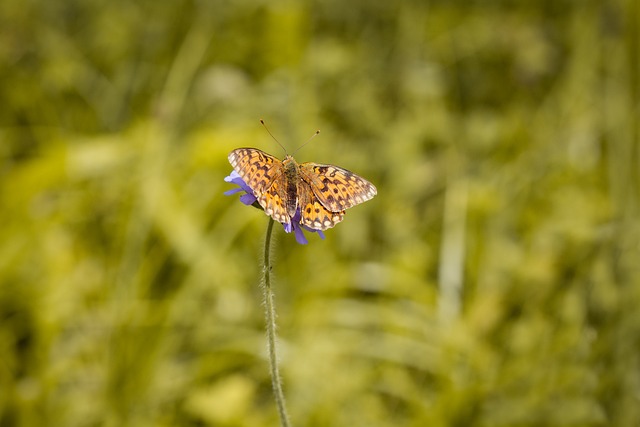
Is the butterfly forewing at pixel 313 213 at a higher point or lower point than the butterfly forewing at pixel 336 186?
lower

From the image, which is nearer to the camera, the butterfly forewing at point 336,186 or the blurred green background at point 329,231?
the butterfly forewing at point 336,186

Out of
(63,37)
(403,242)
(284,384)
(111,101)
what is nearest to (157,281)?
(284,384)

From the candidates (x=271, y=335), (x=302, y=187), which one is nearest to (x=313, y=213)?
(x=302, y=187)

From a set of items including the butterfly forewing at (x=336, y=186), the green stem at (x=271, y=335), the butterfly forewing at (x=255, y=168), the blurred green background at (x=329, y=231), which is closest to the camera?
the green stem at (x=271, y=335)

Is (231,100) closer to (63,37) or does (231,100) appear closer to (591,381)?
(63,37)

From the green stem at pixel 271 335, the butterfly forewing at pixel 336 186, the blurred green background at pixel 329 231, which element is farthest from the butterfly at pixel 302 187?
the blurred green background at pixel 329 231

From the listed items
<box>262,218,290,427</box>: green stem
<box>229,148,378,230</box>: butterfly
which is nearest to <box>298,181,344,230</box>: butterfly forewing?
<box>229,148,378,230</box>: butterfly

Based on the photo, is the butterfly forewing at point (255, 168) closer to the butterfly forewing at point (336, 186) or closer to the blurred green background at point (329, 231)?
the butterfly forewing at point (336, 186)

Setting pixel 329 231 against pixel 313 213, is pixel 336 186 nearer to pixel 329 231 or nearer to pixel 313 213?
pixel 313 213
